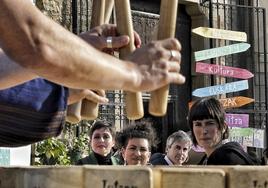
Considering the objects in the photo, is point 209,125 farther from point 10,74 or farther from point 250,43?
point 250,43

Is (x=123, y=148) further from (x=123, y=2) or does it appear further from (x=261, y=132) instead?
(x=261, y=132)

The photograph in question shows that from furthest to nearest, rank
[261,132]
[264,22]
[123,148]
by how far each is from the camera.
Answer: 1. [264,22]
2. [261,132]
3. [123,148]

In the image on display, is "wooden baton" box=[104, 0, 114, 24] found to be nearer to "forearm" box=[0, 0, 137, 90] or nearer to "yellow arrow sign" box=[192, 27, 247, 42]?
"forearm" box=[0, 0, 137, 90]

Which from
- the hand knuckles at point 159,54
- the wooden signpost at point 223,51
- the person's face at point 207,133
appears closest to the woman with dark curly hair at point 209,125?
the person's face at point 207,133

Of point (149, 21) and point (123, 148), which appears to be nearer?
point (123, 148)

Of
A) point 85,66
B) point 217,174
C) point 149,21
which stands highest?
point 149,21

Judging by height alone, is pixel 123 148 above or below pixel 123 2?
below

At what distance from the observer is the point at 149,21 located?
9.20m

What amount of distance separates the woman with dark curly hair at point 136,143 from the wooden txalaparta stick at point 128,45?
2054 mm

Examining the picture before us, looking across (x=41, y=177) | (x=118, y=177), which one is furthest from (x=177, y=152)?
(x=118, y=177)

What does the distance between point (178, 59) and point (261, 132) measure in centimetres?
710

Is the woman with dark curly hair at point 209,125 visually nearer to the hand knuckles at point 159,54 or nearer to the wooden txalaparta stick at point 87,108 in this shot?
the wooden txalaparta stick at point 87,108

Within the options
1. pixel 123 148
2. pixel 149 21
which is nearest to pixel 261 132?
pixel 149 21

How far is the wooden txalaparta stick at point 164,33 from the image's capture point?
172 cm
